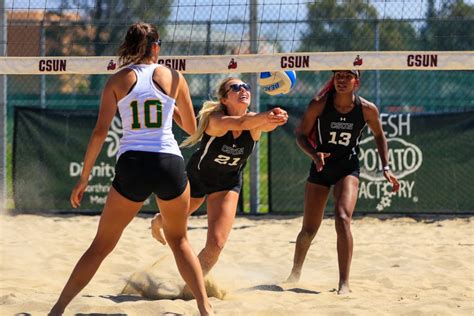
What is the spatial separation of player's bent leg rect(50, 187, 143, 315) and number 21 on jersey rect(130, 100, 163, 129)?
1.20 ft

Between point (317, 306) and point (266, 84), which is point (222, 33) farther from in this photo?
point (317, 306)

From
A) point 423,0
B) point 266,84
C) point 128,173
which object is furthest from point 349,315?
point 423,0

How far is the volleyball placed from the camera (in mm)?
6582

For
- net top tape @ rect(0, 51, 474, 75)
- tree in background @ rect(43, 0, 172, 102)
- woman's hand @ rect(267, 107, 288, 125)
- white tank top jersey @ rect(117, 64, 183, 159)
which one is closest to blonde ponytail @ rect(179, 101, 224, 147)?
woman's hand @ rect(267, 107, 288, 125)

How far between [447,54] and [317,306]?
2618mm

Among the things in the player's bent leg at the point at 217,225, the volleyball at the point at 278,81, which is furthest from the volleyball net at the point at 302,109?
the player's bent leg at the point at 217,225

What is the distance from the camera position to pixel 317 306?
519 centimetres

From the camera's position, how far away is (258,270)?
7.02m

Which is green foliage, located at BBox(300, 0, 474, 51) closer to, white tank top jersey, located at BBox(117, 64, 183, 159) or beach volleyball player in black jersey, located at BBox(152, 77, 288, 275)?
beach volleyball player in black jersey, located at BBox(152, 77, 288, 275)

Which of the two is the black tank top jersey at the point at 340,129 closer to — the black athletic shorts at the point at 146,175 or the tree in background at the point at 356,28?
the black athletic shorts at the point at 146,175

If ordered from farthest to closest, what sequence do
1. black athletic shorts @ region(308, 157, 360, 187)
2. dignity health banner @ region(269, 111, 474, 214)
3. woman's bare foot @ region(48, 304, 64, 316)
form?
dignity health banner @ region(269, 111, 474, 214), black athletic shorts @ region(308, 157, 360, 187), woman's bare foot @ region(48, 304, 64, 316)

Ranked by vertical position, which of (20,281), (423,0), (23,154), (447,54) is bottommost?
(20,281)

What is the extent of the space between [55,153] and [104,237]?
655 centimetres

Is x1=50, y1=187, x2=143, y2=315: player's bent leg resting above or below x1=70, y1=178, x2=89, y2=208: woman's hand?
below
